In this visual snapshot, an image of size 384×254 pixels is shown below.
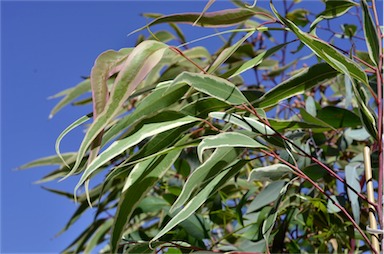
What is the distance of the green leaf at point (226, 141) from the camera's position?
0.57 meters

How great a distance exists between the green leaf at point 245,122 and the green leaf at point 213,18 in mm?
94

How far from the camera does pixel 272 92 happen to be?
2.15ft

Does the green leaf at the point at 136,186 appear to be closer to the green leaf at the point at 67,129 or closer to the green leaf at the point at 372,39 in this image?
the green leaf at the point at 67,129

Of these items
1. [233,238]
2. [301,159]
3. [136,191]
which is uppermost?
[136,191]

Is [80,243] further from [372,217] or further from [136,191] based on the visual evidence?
[372,217]

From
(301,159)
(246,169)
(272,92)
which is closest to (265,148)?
(272,92)

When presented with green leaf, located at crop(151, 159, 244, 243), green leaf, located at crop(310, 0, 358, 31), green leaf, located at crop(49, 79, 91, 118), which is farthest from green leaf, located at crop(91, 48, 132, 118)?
green leaf, located at crop(49, 79, 91, 118)

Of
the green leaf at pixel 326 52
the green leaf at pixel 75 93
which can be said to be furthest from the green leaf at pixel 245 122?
the green leaf at pixel 75 93

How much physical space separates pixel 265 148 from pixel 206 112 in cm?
7

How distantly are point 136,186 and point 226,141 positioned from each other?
0.35ft

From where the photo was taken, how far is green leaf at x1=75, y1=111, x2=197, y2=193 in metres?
0.55

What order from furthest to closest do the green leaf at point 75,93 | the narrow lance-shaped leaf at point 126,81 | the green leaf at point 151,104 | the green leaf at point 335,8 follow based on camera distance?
the green leaf at point 75,93 < the green leaf at point 335,8 < the green leaf at point 151,104 < the narrow lance-shaped leaf at point 126,81

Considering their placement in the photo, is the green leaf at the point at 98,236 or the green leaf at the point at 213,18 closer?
the green leaf at the point at 213,18

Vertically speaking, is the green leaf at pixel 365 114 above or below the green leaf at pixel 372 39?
below
